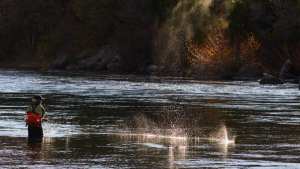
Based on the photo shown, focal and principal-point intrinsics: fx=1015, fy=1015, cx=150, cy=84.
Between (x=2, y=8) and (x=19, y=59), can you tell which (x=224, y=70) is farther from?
(x=2, y=8)

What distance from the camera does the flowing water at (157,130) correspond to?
23.9 metres

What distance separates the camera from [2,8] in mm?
144500

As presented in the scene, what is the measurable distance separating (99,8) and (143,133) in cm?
8301

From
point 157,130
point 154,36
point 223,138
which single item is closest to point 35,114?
point 223,138

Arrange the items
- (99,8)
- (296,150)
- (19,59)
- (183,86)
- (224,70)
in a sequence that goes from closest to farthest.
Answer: (296,150)
(183,86)
(224,70)
(99,8)
(19,59)

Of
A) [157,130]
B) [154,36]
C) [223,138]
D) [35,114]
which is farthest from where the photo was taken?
[154,36]

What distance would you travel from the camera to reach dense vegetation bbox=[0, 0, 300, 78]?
277 feet

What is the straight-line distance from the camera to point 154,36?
336 ft

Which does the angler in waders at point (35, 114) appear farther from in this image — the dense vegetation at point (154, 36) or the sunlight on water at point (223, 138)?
the dense vegetation at point (154, 36)

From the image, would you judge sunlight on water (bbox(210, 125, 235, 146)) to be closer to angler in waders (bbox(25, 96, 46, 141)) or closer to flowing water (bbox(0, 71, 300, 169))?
flowing water (bbox(0, 71, 300, 169))

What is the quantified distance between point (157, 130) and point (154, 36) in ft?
228

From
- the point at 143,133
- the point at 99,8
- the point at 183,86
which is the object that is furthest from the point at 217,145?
the point at 99,8

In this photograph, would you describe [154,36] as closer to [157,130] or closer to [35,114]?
[157,130]

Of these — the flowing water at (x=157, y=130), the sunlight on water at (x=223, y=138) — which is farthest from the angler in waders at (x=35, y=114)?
the sunlight on water at (x=223, y=138)
